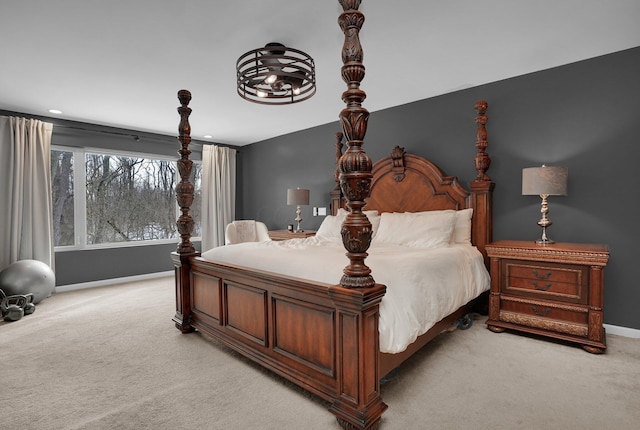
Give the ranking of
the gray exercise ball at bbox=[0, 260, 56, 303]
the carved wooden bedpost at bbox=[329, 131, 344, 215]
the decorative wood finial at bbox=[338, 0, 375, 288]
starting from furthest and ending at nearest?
the carved wooden bedpost at bbox=[329, 131, 344, 215] → the gray exercise ball at bbox=[0, 260, 56, 303] → the decorative wood finial at bbox=[338, 0, 375, 288]

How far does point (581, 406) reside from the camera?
190cm

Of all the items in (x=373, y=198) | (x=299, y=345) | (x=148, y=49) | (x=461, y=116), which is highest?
(x=148, y=49)

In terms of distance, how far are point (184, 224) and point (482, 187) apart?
10.1ft

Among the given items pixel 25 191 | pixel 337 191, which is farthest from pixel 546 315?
pixel 25 191

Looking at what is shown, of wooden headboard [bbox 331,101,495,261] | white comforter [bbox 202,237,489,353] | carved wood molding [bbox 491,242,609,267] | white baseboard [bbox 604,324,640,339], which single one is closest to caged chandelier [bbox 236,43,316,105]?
white comforter [bbox 202,237,489,353]

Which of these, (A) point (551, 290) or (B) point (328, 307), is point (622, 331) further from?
(B) point (328, 307)

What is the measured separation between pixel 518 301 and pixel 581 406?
1.15 metres

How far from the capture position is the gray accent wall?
9.60ft

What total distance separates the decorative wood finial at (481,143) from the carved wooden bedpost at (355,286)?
93.1 inches

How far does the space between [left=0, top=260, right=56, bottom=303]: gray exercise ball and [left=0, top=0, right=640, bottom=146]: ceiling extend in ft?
6.57

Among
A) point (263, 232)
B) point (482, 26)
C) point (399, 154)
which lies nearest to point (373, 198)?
point (399, 154)

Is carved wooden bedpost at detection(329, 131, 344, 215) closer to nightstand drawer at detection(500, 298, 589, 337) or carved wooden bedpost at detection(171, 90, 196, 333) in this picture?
carved wooden bedpost at detection(171, 90, 196, 333)

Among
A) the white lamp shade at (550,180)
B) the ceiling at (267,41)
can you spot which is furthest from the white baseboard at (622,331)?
the ceiling at (267,41)

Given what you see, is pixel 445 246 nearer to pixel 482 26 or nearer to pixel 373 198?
pixel 373 198
